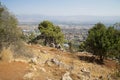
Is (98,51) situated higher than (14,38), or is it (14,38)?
(14,38)

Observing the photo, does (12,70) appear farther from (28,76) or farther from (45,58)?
(45,58)

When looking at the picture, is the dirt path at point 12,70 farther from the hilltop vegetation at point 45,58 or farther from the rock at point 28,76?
the rock at point 28,76

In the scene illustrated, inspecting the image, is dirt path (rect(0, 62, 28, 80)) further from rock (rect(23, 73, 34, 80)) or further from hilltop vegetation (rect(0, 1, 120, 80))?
rock (rect(23, 73, 34, 80))

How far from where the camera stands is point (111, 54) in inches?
1209

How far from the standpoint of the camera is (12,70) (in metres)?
14.5

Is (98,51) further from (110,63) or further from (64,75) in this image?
(64,75)

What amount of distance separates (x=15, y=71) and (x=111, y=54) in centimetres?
1859

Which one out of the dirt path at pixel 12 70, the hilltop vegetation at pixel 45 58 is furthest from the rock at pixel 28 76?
the dirt path at pixel 12 70

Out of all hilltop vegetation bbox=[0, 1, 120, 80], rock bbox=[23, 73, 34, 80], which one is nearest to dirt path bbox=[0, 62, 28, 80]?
hilltop vegetation bbox=[0, 1, 120, 80]

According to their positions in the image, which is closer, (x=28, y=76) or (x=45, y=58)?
(x=28, y=76)

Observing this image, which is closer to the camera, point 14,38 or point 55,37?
point 14,38

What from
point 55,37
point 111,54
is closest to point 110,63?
point 111,54

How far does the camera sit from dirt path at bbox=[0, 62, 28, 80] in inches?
535

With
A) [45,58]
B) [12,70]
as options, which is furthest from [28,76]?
[45,58]
